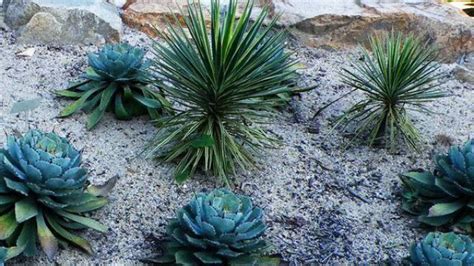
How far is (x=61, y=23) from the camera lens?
4.42 meters

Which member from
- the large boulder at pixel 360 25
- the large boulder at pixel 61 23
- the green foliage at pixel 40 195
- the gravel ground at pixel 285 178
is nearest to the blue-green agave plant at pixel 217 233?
the gravel ground at pixel 285 178

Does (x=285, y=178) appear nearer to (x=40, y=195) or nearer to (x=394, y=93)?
(x=394, y=93)

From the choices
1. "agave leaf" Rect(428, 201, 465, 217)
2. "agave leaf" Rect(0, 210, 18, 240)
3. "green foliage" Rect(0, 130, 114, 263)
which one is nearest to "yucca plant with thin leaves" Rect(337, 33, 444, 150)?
"agave leaf" Rect(428, 201, 465, 217)

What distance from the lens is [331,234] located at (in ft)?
10.7

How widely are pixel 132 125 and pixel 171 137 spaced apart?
1.48ft

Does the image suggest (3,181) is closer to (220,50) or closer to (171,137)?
(171,137)

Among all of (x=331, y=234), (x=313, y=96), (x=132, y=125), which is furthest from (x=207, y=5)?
(x=331, y=234)

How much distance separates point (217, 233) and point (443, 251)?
35.9 inches

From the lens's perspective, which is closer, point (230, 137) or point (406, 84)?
point (230, 137)

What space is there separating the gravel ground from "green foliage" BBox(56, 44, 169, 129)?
72 mm

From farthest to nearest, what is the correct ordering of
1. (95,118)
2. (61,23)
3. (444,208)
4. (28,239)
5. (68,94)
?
(61,23)
(68,94)
(95,118)
(444,208)
(28,239)

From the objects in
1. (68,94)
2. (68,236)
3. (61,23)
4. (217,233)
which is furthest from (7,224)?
(61,23)

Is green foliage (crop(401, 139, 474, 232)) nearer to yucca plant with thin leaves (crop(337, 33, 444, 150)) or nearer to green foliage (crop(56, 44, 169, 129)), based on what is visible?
yucca plant with thin leaves (crop(337, 33, 444, 150))

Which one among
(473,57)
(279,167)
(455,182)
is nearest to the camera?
(455,182)
